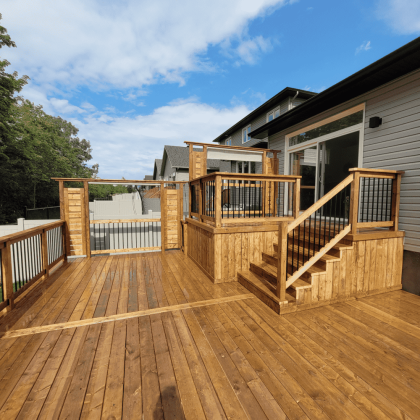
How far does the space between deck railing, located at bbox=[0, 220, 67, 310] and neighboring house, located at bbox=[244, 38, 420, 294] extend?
531cm

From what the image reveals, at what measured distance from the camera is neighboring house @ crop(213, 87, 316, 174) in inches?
426

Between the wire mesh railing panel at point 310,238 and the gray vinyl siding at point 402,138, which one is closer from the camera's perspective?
the wire mesh railing panel at point 310,238

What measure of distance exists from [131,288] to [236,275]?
5.96 feet

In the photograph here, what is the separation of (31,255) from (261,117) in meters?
13.5

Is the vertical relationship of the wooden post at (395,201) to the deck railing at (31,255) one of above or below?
above

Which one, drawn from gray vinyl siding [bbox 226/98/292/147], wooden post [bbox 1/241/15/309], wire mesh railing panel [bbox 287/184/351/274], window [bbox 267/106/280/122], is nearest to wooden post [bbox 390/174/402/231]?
wire mesh railing panel [bbox 287/184/351/274]

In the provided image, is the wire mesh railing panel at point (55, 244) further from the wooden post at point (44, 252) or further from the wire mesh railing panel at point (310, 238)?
the wire mesh railing panel at point (310, 238)

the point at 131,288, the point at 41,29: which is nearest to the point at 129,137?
the point at 41,29

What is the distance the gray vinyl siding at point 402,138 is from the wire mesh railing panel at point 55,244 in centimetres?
650

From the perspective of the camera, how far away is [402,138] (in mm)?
3604

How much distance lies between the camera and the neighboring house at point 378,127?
11.2 ft

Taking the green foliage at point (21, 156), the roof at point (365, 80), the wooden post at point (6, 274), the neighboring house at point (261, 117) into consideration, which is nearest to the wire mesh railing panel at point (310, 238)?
the roof at point (365, 80)

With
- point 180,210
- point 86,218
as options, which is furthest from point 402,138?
point 86,218

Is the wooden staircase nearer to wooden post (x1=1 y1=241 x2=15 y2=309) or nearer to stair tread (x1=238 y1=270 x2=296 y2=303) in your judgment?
stair tread (x1=238 y1=270 x2=296 y2=303)
